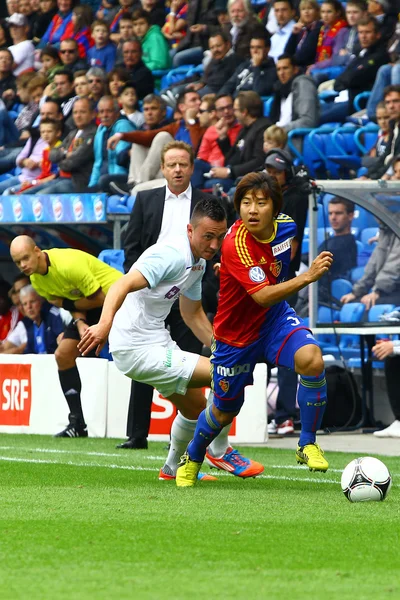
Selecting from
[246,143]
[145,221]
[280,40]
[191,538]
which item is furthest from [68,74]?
[191,538]

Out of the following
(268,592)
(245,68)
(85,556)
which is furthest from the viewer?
(245,68)

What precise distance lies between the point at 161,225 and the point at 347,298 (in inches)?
129

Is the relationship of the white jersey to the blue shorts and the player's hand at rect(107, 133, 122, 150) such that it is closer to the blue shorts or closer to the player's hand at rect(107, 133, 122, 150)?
the blue shorts

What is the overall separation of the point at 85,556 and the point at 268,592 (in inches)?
37.4

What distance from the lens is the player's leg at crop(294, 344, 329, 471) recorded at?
7.07 metres

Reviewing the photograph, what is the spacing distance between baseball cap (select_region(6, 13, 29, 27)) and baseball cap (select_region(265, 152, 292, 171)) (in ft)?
43.0

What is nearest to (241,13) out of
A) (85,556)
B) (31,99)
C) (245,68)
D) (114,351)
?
(245,68)

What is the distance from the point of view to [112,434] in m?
12.1

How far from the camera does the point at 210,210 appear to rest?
7477 millimetres

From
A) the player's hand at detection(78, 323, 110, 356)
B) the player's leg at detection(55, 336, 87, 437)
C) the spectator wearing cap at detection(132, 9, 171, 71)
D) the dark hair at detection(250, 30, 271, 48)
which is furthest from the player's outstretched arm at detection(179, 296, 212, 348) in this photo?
the spectator wearing cap at detection(132, 9, 171, 71)

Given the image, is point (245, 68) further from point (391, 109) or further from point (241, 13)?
point (391, 109)

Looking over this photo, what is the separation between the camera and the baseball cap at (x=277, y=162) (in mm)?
11242

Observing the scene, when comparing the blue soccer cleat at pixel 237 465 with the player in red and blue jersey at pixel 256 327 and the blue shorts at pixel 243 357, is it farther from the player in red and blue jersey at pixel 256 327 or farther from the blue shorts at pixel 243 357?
the blue shorts at pixel 243 357

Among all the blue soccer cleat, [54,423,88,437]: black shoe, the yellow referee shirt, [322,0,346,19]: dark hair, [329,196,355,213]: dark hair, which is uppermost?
[322,0,346,19]: dark hair
